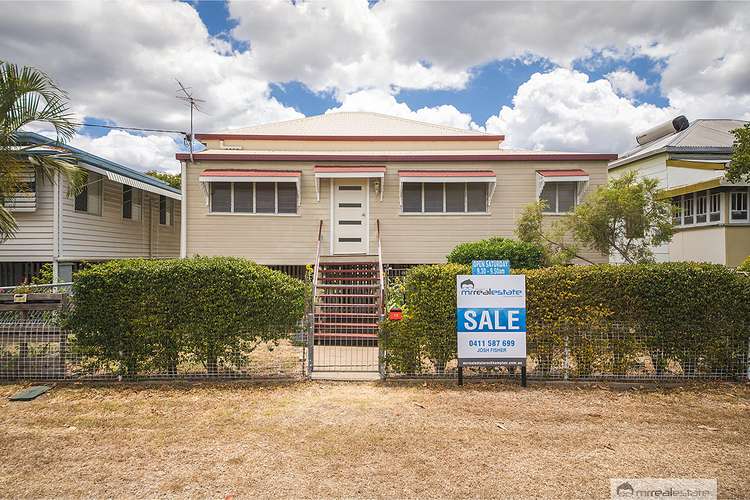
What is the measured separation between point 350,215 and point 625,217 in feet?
21.8

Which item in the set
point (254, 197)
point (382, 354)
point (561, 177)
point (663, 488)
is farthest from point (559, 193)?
point (663, 488)

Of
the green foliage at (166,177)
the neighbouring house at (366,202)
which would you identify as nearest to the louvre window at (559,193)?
the neighbouring house at (366,202)

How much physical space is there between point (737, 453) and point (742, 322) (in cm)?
286

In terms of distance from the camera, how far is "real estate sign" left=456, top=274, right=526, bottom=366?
5855 mm

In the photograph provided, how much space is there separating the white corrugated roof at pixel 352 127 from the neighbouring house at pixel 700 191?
24.8 feet

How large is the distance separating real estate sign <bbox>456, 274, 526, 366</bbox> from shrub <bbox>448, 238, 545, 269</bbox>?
346 cm

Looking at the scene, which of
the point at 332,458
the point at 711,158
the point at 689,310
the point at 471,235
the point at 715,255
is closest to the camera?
the point at 332,458

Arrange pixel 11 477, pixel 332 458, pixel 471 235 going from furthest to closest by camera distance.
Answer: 1. pixel 471 235
2. pixel 332 458
3. pixel 11 477

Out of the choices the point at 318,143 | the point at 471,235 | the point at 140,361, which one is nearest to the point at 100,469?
the point at 140,361

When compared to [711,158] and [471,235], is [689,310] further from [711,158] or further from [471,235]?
[711,158]

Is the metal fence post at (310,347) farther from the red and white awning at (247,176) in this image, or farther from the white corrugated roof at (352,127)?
the white corrugated roof at (352,127)

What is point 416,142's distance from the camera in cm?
1452

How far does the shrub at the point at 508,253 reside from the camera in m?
9.44

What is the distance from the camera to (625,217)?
31.1 ft
